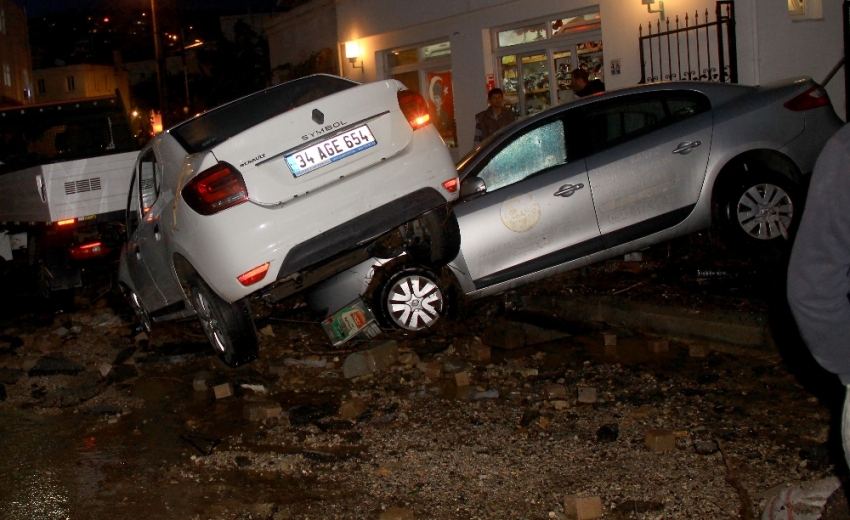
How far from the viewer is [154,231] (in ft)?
22.1

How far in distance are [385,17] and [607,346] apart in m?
12.1

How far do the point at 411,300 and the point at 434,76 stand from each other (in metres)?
10.7

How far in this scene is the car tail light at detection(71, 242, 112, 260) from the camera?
34.2 ft

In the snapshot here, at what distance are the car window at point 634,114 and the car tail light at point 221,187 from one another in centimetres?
297

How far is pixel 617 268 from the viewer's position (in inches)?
314

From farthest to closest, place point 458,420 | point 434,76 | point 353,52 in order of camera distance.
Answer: point 353,52, point 434,76, point 458,420

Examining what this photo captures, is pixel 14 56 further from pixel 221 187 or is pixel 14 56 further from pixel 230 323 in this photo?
pixel 221 187

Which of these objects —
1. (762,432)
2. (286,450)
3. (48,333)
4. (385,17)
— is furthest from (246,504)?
(385,17)

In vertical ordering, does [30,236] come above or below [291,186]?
below

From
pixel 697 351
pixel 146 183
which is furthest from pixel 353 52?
pixel 697 351

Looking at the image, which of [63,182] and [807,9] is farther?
[807,9]

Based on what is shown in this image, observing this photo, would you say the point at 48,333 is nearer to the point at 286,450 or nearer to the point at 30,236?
the point at 30,236

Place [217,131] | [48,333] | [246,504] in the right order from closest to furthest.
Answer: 1. [246,504]
2. [217,131]
3. [48,333]

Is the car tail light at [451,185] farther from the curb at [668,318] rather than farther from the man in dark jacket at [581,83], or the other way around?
the man in dark jacket at [581,83]
